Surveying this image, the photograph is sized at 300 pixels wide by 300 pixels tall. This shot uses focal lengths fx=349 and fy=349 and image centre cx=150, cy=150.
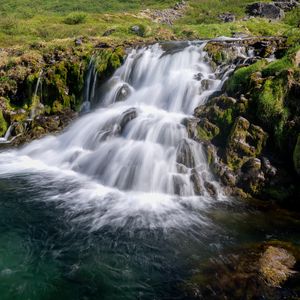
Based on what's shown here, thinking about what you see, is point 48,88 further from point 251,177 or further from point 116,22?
point 116,22

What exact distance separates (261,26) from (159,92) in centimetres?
2669

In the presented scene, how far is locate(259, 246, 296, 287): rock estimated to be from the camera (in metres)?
7.74

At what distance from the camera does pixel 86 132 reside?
17.9m

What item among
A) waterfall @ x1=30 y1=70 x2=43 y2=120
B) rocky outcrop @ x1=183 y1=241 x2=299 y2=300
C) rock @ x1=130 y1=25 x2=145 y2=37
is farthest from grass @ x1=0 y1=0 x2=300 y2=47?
rocky outcrop @ x1=183 y1=241 x2=299 y2=300

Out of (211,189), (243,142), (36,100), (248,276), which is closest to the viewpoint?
(248,276)

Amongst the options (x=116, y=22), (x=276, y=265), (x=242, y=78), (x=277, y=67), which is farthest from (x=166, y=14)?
(x=276, y=265)

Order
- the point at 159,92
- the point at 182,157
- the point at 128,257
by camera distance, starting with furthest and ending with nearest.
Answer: the point at 159,92 → the point at 182,157 → the point at 128,257

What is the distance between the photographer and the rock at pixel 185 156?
44.8 feet

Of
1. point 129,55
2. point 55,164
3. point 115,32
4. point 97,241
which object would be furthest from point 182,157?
point 115,32

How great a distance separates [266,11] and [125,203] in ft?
174

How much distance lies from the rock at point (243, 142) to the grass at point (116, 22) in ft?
24.7

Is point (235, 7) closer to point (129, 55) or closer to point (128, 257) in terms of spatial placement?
point (129, 55)

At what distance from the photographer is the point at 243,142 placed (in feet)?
44.1

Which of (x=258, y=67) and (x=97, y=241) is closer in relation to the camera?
(x=97, y=241)
